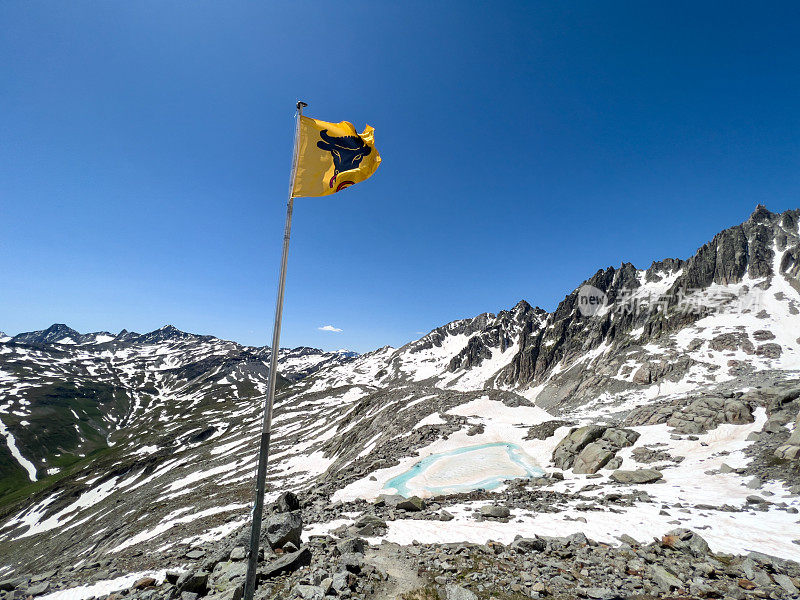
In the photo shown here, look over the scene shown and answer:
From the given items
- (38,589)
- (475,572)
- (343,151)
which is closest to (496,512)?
(475,572)

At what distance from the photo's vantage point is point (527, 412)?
4544 centimetres

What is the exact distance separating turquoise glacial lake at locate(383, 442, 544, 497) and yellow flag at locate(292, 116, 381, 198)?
23.6m

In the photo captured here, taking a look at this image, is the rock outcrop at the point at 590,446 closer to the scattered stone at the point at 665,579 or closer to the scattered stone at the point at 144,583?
the scattered stone at the point at 665,579

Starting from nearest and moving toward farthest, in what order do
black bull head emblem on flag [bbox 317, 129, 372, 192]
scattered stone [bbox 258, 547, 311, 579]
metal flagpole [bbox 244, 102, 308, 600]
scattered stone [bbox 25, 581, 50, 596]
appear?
metal flagpole [bbox 244, 102, 308, 600], black bull head emblem on flag [bbox 317, 129, 372, 192], scattered stone [bbox 258, 547, 311, 579], scattered stone [bbox 25, 581, 50, 596]

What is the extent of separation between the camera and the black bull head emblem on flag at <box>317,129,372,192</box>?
1158cm

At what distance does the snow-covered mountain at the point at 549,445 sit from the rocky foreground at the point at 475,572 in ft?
5.39

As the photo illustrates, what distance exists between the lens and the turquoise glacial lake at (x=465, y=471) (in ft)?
87.5

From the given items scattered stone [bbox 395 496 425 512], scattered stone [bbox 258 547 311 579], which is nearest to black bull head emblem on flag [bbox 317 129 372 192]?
scattered stone [bbox 258 547 311 579]

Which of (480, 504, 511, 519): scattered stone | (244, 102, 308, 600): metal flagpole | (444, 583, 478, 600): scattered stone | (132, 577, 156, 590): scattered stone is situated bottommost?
(132, 577, 156, 590): scattered stone

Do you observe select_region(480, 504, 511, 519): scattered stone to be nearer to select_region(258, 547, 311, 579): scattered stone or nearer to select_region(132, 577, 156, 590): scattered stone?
select_region(258, 547, 311, 579): scattered stone

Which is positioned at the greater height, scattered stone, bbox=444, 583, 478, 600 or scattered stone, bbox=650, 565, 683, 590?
scattered stone, bbox=650, 565, 683, 590

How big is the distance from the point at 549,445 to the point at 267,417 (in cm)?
3280

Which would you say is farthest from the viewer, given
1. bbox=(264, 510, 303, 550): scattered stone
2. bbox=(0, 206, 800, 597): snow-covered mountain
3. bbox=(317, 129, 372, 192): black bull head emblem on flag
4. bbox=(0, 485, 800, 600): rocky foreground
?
bbox=(0, 206, 800, 597): snow-covered mountain

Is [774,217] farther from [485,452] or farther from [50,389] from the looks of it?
[50,389]
